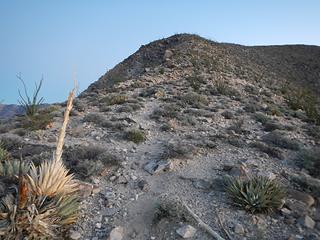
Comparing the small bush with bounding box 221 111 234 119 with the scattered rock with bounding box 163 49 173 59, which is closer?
the small bush with bounding box 221 111 234 119

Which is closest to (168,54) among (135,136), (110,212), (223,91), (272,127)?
(223,91)

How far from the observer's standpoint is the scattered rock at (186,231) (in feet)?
20.9

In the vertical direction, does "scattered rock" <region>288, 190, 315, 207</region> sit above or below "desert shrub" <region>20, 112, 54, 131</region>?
below

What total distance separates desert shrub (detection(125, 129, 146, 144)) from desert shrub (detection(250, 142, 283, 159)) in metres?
3.30

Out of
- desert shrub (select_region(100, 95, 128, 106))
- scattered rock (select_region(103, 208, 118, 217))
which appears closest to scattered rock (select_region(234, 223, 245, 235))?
scattered rock (select_region(103, 208, 118, 217))

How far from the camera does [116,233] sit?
6465 mm

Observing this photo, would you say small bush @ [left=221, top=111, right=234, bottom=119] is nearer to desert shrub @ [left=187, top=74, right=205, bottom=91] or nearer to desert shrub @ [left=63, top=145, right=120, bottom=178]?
desert shrub @ [left=187, top=74, right=205, bottom=91]

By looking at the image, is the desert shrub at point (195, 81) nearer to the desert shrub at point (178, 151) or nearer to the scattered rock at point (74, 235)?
the desert shrub at point (178, 151)

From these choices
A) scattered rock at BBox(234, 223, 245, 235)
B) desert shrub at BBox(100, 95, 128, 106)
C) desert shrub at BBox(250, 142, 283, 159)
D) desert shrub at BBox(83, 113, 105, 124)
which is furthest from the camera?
desert shrub at BBox(100, 95, 128, 106)

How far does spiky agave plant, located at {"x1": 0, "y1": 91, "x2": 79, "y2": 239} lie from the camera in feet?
19.2

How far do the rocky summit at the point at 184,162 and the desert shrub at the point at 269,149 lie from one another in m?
0.03

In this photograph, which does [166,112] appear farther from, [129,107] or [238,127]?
[238,127]

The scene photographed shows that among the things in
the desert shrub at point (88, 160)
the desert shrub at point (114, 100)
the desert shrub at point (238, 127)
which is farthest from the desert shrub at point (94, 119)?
the desert shrub at point (238, 127)

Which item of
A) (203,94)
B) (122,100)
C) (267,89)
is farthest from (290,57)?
(122,100)
